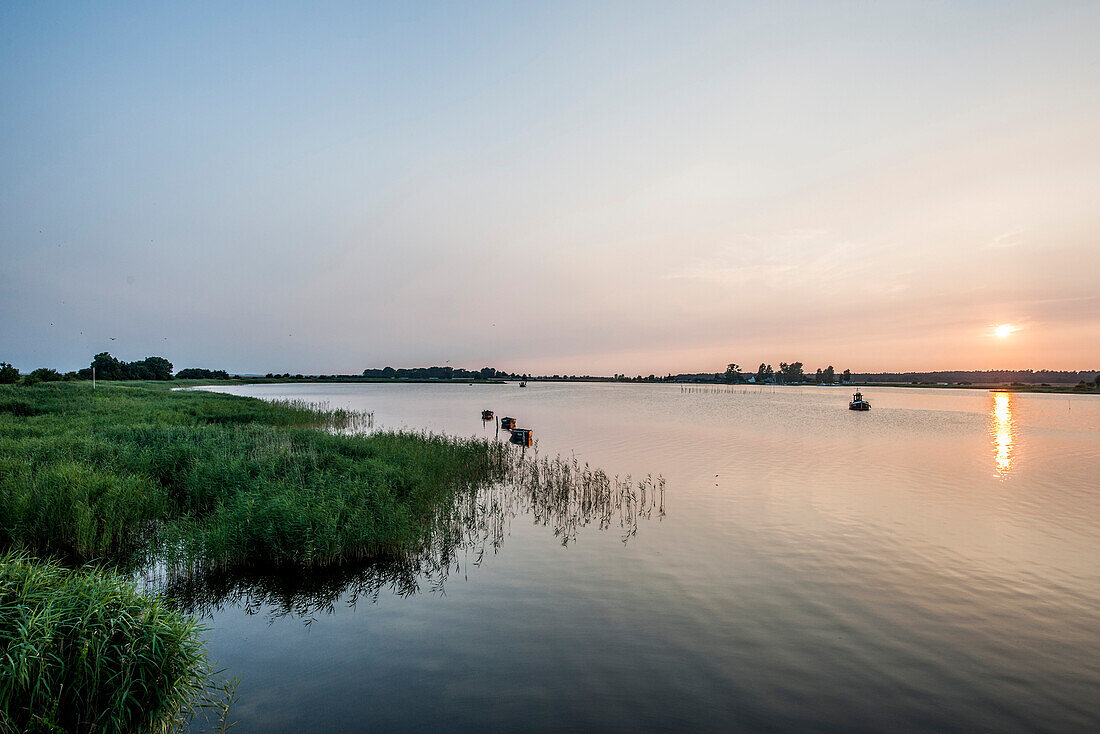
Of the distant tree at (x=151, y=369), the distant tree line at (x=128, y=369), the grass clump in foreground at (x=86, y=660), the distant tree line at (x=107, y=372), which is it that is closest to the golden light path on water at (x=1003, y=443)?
the grass clump in foreground at (x=86, y=660)

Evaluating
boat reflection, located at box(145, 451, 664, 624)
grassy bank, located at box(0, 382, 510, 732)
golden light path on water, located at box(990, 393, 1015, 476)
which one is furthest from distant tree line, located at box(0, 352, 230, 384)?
golden light path on water, located at box(990, 393, 1015, 476)

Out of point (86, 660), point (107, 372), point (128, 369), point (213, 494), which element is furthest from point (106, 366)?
point (86, 660)

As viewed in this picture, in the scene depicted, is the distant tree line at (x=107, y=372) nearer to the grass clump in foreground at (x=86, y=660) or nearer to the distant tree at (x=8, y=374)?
the distant tree at (x=8, y=374)

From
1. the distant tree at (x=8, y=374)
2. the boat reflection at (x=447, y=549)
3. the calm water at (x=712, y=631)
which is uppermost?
the distant tree at (x=8, y=374)

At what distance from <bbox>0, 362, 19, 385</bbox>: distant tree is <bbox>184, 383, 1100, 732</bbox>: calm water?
7673 centimetres

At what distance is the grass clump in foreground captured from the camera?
5.36 meters

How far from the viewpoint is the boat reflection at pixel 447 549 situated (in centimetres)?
1107

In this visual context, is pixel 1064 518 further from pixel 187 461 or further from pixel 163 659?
pixel 187 461

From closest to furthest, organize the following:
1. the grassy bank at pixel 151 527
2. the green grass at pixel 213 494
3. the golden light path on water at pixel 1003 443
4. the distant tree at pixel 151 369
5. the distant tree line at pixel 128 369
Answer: the grassy bank at pixel 151 527
the green grass at pixel 213 494
the golden light path on water at pixel 1003 443
the distant tree line at pixel 128 369
the distant tree at pixel 151 369

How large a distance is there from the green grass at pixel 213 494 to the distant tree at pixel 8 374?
53.5 metres

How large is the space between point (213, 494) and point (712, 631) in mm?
15209

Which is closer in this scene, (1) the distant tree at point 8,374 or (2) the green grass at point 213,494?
(2) the green grass at point 213,494

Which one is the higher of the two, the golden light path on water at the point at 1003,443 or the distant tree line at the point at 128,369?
the distant tree line at the point at 128,369

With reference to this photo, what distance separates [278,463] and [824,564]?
1773 cm
